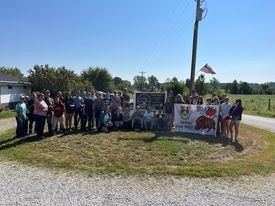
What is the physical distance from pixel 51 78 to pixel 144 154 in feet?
87.3

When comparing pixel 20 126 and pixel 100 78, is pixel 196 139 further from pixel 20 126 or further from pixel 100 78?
pixel 100 78

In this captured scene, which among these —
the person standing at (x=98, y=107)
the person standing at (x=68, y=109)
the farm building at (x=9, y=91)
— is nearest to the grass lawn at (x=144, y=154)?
the person standing at (x=68, y=109)

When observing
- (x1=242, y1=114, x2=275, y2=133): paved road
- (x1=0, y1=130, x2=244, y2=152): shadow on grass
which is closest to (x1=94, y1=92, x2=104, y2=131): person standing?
(x1=0, y1=130, x2=244, y2=152): shadow on grass

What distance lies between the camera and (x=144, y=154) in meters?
8.88

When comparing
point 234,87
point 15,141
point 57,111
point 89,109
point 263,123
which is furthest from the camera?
point 234,87

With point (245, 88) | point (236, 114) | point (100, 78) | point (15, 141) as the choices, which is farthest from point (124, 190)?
point (245, 88)

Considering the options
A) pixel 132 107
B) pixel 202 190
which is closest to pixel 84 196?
pixel 202 190

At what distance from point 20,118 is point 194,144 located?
247 inches

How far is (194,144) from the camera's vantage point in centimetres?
1038

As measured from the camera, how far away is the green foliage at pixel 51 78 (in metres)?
33.0

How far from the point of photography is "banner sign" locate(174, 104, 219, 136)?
1266 centimetres

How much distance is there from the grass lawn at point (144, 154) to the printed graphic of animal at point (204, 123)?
0.92 m

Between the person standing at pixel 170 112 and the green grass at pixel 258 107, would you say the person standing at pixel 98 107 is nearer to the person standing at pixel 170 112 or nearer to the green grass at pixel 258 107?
the person standing at pixel 170 112

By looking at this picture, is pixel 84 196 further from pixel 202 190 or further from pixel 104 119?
pixel 104 119
